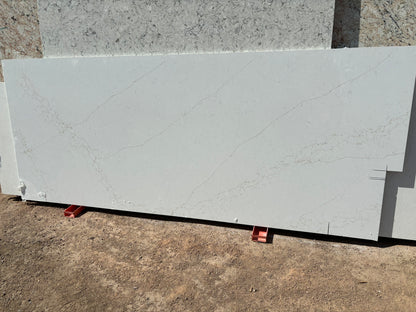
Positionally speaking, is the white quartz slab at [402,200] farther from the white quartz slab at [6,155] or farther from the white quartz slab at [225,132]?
the white quartz slab at [6,155]

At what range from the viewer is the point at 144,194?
302 centimetres

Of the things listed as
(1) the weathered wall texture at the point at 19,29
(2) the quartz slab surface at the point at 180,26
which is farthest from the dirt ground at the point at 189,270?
(1) the weathered wall texture at the point at 19,29

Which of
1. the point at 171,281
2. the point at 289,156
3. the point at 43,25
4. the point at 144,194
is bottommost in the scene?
the point at 171,281

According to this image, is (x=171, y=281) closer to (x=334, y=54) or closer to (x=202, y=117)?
(x=202, y=117)

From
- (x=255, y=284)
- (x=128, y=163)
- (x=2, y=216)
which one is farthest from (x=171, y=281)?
(x=2, y=216)

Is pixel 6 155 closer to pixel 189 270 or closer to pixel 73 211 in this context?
pixel 73 211

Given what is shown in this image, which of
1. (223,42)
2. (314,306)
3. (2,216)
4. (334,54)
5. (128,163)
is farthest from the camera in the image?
(2,216)

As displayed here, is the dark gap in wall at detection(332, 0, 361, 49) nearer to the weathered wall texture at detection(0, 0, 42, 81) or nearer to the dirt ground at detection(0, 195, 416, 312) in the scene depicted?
the dirt ground at detection(0, 195, 416, 312)

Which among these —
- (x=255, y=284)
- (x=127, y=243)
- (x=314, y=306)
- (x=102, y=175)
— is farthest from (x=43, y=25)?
(x=314, y=306)

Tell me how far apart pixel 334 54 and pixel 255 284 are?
209 cm

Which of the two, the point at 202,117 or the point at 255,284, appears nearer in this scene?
the point at 255,284

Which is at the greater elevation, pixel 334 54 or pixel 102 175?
pixel 334 54

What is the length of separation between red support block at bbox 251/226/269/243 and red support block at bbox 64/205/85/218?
2.15 meters

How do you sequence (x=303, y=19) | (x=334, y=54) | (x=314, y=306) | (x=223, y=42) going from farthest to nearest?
1. (x=223, y=42)
2. (x=303, y=19)
3. (x=334, y=54)
4. (x=314, y=306)
